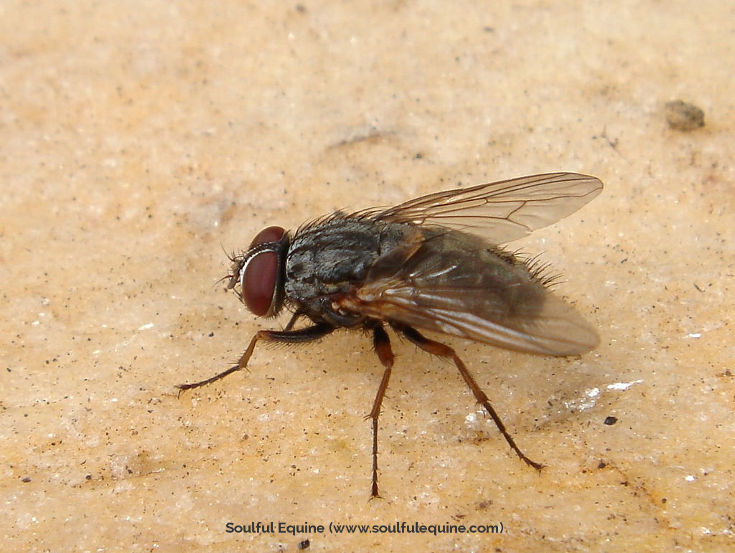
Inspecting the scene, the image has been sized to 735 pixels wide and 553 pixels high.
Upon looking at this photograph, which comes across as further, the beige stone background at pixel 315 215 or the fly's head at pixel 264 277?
the fly's head at pixel 264 277

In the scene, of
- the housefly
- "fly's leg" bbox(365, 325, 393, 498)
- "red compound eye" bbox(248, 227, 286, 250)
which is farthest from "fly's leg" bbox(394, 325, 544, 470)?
"red compound eye" bbox(248, 227, 286, 250)

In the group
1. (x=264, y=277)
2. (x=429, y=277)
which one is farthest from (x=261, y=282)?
(x=429, y=277)

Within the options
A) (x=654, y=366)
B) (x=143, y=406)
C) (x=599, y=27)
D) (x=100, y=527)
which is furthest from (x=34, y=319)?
(x=599, y=27)

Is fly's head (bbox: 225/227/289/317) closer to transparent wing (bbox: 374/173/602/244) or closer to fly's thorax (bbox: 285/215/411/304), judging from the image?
fly's thorax (bbox: 285/215/411/304)

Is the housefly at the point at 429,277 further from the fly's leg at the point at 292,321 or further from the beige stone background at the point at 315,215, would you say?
the beige stone background at the point at 315,215

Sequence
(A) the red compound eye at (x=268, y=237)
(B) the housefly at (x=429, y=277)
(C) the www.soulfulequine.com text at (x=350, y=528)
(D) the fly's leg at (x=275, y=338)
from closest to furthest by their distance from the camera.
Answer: (C) the www.soulfulequine.com text at (x=350, y=528) < (B) the housefly at (x=429, y=277) < (D) the fly's leg at (x=275, y=338) < (A) the red compound eye at (x=268, y=237)

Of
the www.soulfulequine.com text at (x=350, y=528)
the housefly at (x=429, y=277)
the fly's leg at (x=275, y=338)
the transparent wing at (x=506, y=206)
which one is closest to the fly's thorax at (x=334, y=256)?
the housefly at (x=429, y=277)
